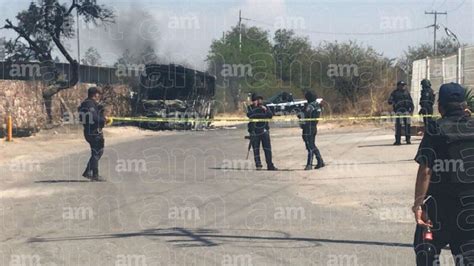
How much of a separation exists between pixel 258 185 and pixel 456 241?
883 cm

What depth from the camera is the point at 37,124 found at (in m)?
32.3

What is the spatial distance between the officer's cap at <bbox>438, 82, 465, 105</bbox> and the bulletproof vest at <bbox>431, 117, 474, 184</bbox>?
175 millimetres

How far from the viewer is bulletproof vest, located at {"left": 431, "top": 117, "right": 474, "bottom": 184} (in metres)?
5.19

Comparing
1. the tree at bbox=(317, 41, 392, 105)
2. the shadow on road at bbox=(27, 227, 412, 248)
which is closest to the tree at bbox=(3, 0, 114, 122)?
the tree at bbox=(317, 41, 392, 105)

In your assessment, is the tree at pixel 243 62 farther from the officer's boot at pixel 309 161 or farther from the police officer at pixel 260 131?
the officer's boot at pixel 309 161

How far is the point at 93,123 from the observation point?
47.4ft

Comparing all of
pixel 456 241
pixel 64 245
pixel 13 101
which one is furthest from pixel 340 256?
pixel 13 101

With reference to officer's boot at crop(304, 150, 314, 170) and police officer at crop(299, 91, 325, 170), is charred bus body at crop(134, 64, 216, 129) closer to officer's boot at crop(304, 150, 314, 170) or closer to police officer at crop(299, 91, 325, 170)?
police officer at crop(299, 91, 325, 170)

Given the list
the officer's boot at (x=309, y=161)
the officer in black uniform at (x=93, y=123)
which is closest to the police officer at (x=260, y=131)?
the officer's boot at (x=309, y=161)

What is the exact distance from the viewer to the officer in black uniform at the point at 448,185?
5195 millimetres

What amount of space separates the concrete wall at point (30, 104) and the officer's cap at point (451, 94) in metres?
25.8

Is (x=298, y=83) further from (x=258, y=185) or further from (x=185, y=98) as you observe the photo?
(x=258, y=185)

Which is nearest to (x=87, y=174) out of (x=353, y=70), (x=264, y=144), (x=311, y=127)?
(x=264, y=144)

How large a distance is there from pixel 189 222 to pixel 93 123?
5332 millimetres
